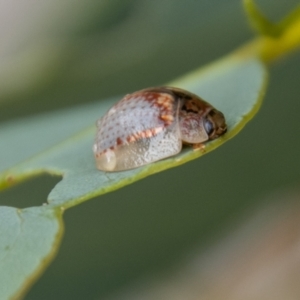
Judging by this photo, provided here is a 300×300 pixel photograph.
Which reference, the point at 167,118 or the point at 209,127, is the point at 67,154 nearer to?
the point at 167,118

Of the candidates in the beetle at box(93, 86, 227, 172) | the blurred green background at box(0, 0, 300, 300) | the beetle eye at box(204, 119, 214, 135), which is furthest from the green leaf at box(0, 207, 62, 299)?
the blurred green background at box(0, 0, 300, 300)

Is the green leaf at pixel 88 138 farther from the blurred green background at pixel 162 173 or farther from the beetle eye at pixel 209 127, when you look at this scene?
the blurred green background at pixel 162 173

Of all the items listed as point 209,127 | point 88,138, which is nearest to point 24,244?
point 209,127

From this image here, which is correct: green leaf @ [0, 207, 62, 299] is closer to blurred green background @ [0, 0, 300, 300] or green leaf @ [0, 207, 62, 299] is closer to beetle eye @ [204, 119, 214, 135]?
beetle eye @ [204, 119, 214, 135]

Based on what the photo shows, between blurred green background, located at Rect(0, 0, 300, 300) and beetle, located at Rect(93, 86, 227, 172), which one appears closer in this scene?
beetle, located at Rect(93, 86, 227, 172)

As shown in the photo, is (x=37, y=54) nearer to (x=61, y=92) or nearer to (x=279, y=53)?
(x=61, y=92)

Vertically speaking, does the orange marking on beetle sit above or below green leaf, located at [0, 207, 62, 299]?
above
